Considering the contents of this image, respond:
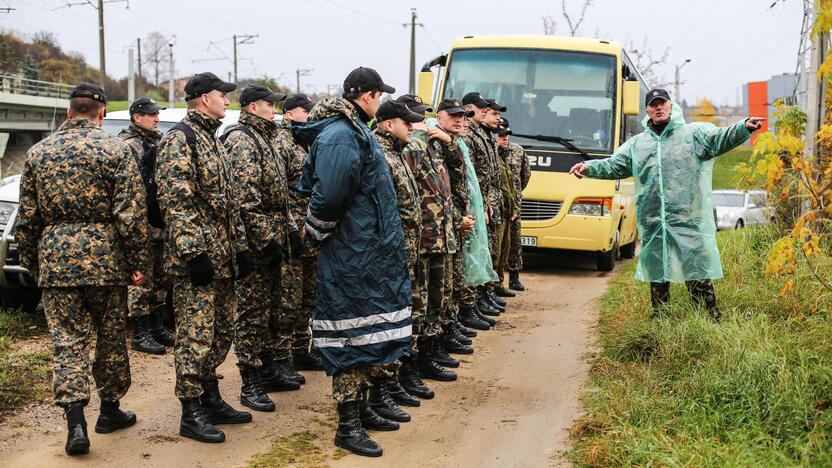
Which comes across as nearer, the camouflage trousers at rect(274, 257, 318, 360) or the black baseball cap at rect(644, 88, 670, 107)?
the camouflage trousers at rect(274, 257, 318, 360)

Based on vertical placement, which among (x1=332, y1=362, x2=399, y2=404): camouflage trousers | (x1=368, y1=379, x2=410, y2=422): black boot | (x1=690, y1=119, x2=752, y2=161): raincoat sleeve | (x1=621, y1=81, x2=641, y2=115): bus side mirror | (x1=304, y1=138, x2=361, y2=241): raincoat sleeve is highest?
(x1=621, y1=81, x2=641, y2=115): bus side mirror

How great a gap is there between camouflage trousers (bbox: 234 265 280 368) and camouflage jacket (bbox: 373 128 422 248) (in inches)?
41.0

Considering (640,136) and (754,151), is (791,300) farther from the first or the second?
(754,151)

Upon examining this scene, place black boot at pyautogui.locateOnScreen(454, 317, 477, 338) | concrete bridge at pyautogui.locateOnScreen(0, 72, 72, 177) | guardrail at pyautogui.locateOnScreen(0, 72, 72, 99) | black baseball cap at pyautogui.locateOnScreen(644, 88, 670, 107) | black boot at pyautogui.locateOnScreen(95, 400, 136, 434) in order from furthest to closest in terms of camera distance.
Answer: concrete bridge at pyautogui.locateOnScreen(0, 72, 72, 177) < guardrail at pyautogui.locateOnScreen(0, 72, 72, 99) < black boot at pyautogui.locateOnScreen(454, 317, 477, 338) < black baseball cap at pyautogui.locateOnScreen(644, 88, 670, 107) < black boot at pyautogui.locateOnScreen(95, 400, 136, 434)

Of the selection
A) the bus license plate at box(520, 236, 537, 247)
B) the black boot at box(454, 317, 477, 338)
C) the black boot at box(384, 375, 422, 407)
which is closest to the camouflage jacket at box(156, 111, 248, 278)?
the black boot at box(384, 375, 422, 407)

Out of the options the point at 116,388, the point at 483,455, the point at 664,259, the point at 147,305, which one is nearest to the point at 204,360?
the point at 116,388

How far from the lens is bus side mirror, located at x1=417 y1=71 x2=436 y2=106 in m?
11.3

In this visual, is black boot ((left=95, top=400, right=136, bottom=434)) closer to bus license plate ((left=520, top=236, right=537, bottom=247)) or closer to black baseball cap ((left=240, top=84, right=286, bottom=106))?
black baseball cap ((left=240, top=84, right=286, bottom=106))

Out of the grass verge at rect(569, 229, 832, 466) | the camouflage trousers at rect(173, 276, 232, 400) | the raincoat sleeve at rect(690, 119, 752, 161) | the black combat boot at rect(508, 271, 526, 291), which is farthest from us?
the black combat boot at rect(508, 271, 526, 291)

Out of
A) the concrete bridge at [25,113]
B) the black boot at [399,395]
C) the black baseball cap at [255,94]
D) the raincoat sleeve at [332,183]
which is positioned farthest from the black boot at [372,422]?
the concrete bridge at [25,113]

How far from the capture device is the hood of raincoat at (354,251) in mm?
4770

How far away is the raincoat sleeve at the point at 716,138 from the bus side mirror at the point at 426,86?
5024 millimetres

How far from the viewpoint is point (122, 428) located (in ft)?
17.3

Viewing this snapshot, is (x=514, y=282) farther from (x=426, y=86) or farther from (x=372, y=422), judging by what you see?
(x=372, y=422)
